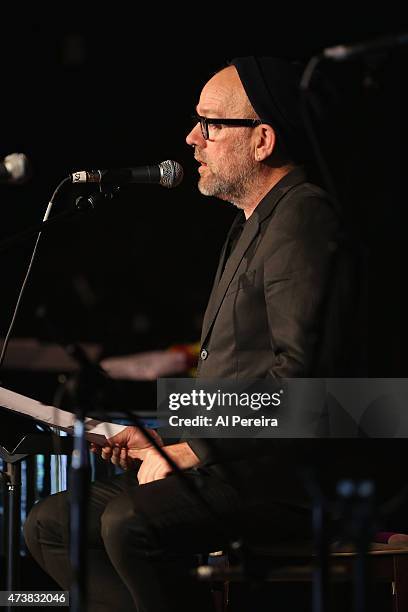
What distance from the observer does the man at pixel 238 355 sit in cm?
233

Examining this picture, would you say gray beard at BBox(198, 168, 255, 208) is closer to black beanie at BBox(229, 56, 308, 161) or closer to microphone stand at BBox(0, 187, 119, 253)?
black beanie at BBox(229, 56, 308, 161)

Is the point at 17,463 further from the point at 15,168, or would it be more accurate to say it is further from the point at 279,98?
the point at 279,98

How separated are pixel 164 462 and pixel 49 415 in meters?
0.32

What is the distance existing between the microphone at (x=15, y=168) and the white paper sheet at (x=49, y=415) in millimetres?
655

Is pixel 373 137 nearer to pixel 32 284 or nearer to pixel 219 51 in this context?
pixel 219 51

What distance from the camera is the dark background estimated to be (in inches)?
188

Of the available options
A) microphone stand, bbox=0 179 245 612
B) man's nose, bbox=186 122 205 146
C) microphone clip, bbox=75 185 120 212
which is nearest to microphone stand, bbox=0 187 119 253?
microphone clip, bbox=75 185 120 212

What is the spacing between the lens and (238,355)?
255cm

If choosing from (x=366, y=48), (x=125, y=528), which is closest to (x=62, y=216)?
(x=125, y=528)

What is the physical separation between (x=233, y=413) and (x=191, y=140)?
3.02ft

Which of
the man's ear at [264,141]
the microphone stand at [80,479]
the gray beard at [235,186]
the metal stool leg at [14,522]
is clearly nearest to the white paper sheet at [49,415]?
the metal stool leg at [14,522]

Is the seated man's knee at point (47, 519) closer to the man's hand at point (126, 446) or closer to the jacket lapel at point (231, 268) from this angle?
the man's hand at point (126, 446)

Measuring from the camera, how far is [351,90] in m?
2.69

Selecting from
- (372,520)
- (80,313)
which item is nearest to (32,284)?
(80,313)
